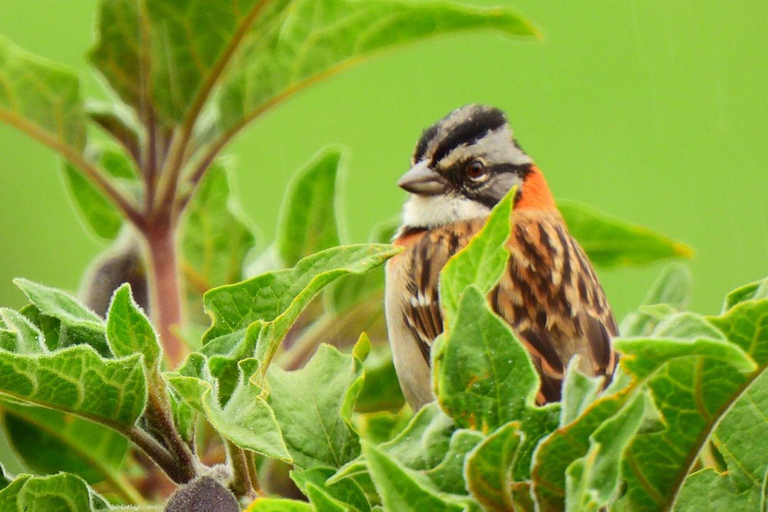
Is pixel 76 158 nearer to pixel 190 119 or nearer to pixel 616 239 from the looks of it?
pixel 190 119

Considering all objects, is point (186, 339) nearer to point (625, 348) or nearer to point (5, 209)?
point (625, 348)

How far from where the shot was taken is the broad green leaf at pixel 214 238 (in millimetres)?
2252

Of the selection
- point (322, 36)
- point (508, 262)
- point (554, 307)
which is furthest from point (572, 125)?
point (322, 36)

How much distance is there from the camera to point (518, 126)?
898 cm

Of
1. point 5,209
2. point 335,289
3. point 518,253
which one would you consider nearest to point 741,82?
point 5,209

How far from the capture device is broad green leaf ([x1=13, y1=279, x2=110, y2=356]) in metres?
1.21

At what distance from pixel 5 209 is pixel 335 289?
486 cm

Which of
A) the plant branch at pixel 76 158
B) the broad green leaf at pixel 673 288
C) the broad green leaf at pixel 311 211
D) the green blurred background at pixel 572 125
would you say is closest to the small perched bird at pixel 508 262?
the broad green leaf at pixel 311 211

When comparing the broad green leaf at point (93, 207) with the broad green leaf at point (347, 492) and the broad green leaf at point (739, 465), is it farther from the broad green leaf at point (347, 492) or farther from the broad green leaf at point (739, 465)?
the broad green leaf at point (739, 465)

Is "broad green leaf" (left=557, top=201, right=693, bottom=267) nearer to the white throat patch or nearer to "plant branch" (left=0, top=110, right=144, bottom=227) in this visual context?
the white throat patch

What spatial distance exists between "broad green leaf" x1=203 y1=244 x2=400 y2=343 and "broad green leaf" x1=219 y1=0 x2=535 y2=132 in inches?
32.4

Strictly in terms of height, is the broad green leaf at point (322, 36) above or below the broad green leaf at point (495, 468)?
above

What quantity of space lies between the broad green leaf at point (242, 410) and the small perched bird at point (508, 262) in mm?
965

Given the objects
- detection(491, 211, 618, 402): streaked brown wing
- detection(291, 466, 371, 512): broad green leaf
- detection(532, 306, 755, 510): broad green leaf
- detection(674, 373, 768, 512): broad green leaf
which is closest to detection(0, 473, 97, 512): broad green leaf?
detection(291, 466, 371, 512): broad green leaf
